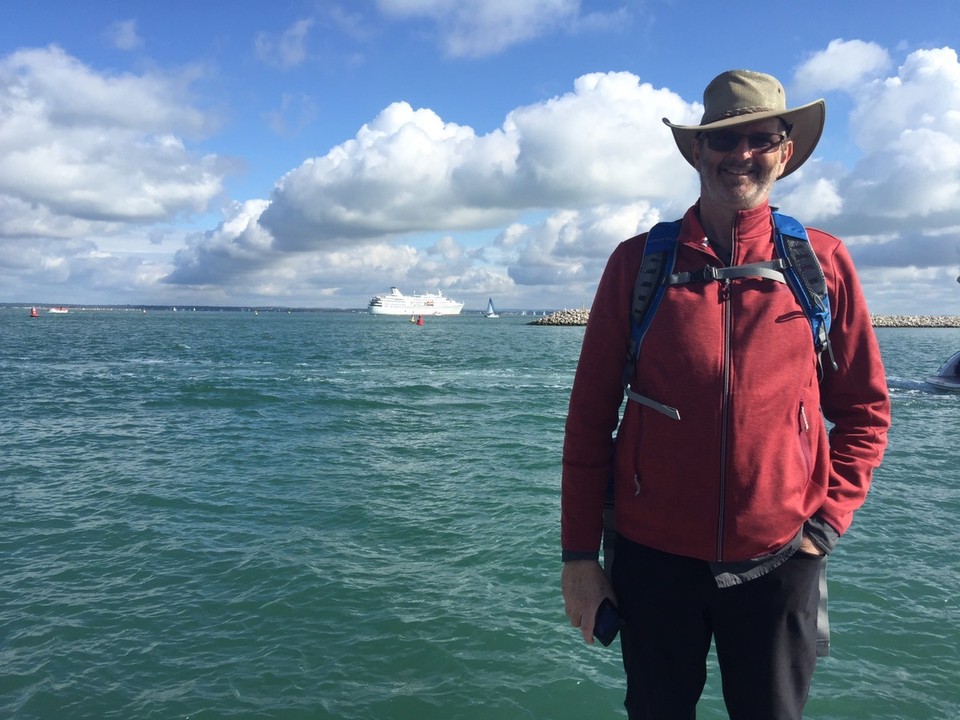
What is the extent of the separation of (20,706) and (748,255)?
612 cm

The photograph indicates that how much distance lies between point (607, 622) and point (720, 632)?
16.6 inches

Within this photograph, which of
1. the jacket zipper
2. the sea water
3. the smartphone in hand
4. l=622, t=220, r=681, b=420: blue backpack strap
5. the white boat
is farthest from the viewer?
the white boat

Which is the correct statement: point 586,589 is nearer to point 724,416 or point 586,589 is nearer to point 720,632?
point 720,632

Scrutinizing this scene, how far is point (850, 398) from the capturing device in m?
2.62

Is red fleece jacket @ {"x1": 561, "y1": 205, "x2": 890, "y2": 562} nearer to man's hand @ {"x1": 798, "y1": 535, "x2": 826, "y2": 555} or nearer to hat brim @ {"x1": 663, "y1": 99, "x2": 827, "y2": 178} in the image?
man's hand @ {"x1": 798, "y1": 535, "x2": 826, "y2": 555}

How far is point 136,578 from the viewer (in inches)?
308

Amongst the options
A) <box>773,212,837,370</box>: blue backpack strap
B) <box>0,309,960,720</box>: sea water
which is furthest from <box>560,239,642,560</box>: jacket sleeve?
<box>0,309,960,720</box>: sea water

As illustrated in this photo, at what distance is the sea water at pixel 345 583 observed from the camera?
545 cm

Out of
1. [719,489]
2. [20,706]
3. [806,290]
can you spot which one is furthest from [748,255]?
[20,706]

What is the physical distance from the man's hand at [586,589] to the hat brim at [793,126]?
1.72 metres

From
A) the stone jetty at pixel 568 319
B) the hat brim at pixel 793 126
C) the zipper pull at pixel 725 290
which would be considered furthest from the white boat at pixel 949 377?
the stone jetty at pixel 568 319

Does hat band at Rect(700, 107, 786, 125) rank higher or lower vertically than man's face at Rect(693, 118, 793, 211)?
higher

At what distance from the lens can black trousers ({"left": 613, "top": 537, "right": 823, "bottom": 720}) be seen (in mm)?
2486

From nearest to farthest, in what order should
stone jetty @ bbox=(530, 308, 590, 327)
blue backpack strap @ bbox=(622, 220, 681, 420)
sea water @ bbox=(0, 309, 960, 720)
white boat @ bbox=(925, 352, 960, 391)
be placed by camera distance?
blue backpack strap @ bbox=(622, 220, 681, 420)
sea water @ bbox=(0, 309, 960, 720)
white boat @ bbox=(925, 352, 960, 391)
stone jetty @ bbox=(530, 308, 590, 327)
